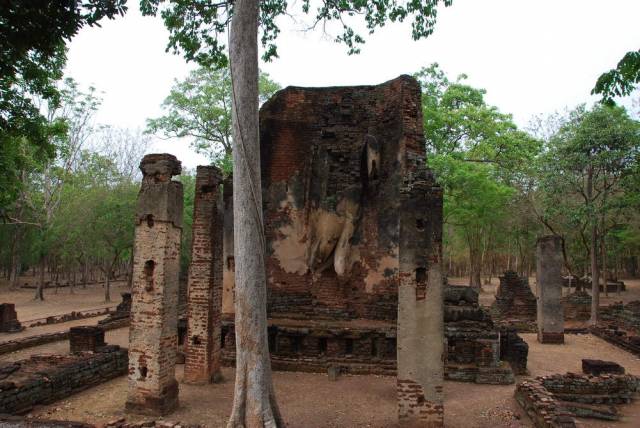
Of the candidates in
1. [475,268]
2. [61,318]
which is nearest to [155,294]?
[61,318]

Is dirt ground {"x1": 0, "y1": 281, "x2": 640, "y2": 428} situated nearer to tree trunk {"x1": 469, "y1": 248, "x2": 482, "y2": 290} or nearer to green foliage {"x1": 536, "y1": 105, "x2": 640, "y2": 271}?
green foliage {"x1": 536, "y1": 105, "x2": 640, "y2": 271}

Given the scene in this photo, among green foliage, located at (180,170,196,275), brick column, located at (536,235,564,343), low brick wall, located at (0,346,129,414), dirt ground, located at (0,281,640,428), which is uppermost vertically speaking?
green foliage, located at (180,170,196,275)

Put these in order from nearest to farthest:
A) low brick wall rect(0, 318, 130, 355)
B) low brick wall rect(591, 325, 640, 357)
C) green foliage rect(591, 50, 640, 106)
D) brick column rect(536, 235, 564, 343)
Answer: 1. green foliage rect(591, 50, 640, 106)
2. low brick wall rect(0, 318, 130, 355)
3. low brick wall rect(591, 325, 640, 357)
4. brick column rect(536, 235, 564, 343)

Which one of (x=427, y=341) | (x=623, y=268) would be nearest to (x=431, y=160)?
(x=427, y=341)

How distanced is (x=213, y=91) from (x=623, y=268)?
4495cm

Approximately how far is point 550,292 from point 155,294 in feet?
43.1

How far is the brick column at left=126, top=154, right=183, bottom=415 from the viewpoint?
8117 mm

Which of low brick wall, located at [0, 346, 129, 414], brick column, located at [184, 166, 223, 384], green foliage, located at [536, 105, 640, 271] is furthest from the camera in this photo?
green foliage, located at [536, 105, 640, 271]

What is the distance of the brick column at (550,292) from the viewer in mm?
15969

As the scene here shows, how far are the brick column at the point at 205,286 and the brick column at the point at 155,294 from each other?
1427 mm

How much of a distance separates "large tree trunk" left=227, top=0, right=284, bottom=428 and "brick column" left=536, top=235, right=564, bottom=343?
479 inches

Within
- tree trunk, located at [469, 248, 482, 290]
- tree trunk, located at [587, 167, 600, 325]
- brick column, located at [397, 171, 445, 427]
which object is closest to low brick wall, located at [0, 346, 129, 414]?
brick column, located at [397, 171, 445, 427]

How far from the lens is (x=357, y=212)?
45.1ft

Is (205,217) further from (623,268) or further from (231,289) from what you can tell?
(623,268)
